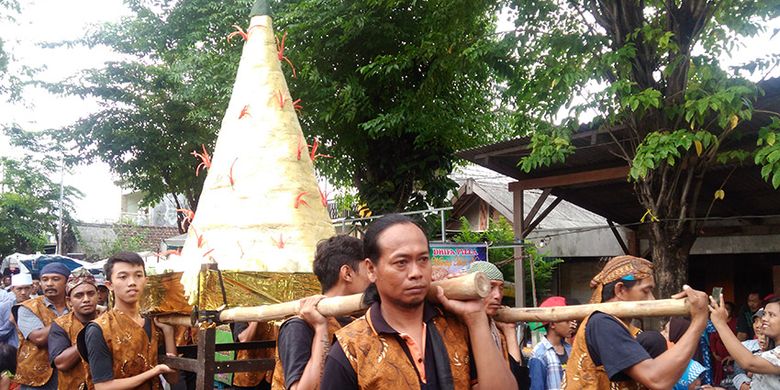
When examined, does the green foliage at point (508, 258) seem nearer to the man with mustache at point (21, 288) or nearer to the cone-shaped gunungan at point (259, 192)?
the man with mustache at point (21, 288)

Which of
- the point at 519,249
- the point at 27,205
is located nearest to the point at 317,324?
the point at 519,249

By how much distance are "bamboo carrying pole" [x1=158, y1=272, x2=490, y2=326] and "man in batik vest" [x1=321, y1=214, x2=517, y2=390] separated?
39mm

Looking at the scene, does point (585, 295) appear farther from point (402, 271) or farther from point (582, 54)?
point (402, 271)

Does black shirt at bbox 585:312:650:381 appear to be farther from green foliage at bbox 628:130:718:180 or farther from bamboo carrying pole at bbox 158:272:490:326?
green foliage at bbox 628:130:718:180

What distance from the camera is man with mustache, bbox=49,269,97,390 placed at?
194 inches

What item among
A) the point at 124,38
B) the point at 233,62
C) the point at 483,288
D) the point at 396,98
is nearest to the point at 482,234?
the point at 396,98

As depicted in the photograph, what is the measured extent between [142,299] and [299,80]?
28.1ft

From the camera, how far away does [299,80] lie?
12.8 meters

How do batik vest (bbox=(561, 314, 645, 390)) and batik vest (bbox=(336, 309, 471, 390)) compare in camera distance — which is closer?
batik vest (bbox=(336, 309, 471, 390))

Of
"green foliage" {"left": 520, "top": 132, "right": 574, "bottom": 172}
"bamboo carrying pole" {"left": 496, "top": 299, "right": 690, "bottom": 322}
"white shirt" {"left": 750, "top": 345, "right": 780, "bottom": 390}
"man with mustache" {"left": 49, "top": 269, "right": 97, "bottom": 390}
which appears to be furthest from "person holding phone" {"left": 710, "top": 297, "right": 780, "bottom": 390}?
"man with mustache" {"left": 49, "top": 269, "right": 97, "bottom": 390}

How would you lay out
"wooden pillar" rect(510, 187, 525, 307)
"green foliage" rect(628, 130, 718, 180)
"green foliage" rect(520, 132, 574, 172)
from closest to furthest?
1. "green foliage" rect(628, 130, 718, 180)
2. "green foliage" rect(520, 132, 574, 172)
3. "wooden pillar" rect(510, 187, 525, 307)

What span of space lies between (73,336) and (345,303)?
10.2ft

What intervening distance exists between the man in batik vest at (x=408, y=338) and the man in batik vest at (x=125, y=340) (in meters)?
2.35

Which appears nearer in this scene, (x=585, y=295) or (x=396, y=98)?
(x=396, y=98)
